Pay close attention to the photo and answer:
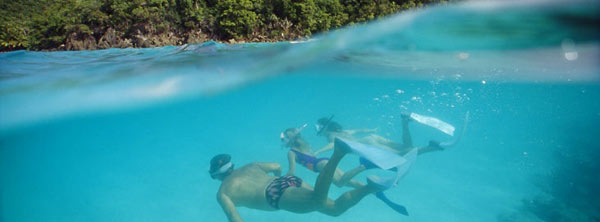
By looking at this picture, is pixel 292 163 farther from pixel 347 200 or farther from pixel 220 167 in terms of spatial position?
pixel 347 200

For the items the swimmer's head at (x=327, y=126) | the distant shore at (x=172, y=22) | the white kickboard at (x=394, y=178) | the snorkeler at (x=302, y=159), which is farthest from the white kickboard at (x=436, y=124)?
the distant shore at (x=172, y=22)

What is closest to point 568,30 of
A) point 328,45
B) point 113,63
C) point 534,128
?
point 328,45

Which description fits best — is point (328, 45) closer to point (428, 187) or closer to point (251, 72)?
point (251, 72)

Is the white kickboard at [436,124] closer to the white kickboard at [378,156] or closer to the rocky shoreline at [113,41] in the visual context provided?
the white kickboard at [378,156]

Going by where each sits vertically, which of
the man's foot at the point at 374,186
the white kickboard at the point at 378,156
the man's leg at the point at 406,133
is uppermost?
the white kickboard at the point at 378,156

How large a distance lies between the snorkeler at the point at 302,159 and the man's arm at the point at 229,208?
1.32m

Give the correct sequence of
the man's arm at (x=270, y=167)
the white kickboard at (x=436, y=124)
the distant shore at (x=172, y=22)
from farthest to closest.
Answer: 1. the distant shore at (x=172, y=22)
2. the white kickboard at (x=436, y=124)
3. the man's arm at (x=270, y=167)

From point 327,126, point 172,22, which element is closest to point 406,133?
Result: point 327,126

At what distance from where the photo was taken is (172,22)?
92.8 ft

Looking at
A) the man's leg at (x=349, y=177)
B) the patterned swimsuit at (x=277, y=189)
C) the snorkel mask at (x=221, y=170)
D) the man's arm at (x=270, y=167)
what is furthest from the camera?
the man's arm at (x=270, y=167)

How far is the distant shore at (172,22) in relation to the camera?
84.8 ft

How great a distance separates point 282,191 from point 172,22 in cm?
2890

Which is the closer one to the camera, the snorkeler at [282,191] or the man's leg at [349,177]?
the snorkeler at [282,191]

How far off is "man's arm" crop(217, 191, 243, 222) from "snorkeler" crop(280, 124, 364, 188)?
1.32m
